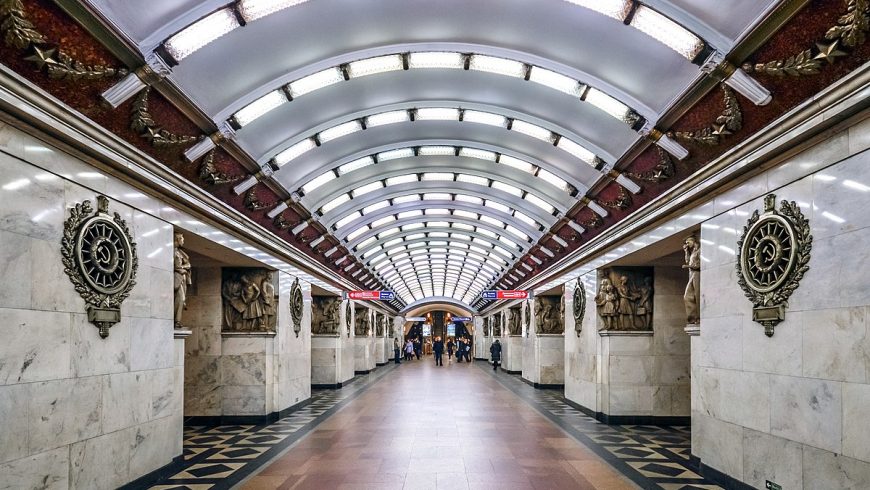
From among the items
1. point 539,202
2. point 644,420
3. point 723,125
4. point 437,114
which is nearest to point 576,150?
point 437,114

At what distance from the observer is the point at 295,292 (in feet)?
49.3

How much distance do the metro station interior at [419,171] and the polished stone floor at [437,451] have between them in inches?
3.8

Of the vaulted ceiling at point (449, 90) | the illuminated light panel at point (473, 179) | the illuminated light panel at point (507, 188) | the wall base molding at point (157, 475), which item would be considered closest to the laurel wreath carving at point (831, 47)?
the vaulted ceiling at point (449, 90)

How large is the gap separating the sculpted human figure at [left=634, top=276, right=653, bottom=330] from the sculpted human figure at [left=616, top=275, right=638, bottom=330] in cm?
12

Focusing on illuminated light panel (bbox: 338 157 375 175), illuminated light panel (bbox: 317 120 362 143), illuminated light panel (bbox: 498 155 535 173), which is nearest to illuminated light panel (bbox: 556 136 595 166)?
illuminated light panel (bbox: 498 155 535 173)

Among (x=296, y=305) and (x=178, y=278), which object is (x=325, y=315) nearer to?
(x=296, y=305)

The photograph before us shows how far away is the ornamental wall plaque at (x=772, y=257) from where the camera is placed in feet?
19.8

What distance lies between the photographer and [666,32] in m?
6.75

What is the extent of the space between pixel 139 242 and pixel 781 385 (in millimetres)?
7374

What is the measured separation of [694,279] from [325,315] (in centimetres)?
1484

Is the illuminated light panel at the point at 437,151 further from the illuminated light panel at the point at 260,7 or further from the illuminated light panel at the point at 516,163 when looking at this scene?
the illuminated light panel at the point at 260,7

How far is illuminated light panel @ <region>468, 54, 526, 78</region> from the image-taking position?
897 cm

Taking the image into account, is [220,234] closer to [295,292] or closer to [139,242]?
[139,242]

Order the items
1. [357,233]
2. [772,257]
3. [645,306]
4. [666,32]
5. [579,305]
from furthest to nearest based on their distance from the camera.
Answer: [357,233] → [579,305] → [645,306] → [666,32] → [772,257]
